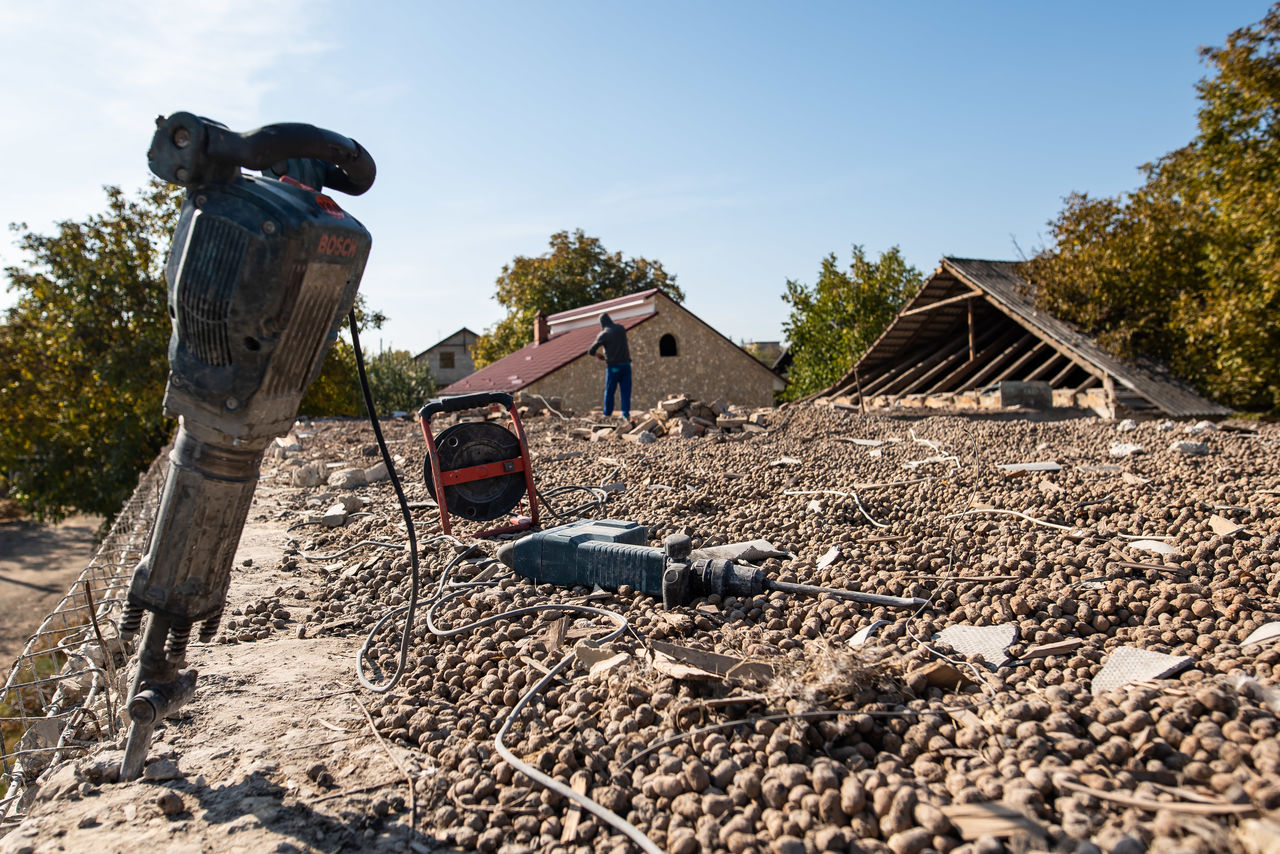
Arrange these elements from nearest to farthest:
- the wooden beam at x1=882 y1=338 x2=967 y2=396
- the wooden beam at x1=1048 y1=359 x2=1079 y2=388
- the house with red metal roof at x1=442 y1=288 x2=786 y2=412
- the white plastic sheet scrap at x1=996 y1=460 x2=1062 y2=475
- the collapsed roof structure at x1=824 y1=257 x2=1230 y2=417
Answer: the white plastic sheet scrap at x1=996 y1=460 x2=1062 y2=475
the collapsed roof structure at x1=824 y1=257 x2=1230 y2=417
the wooden beam at x1=1048 y1=359 x2=1079 y2=388
the wooden beam at x1=882 y1=338 x2=967 y2=396
the house with red metal roof at x1=442 y1=288 x2=786 y2=412

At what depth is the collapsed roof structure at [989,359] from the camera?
12227 millimetres

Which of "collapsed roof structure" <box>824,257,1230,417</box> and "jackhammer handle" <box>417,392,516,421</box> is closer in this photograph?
"jackhammer handle" <box>417,392,516,421</box>

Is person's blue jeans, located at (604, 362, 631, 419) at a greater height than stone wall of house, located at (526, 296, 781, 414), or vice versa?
stone wall of house, located at (526, 296, 781, 414)

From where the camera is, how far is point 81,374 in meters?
19.9

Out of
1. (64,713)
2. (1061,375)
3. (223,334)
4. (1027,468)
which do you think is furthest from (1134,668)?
(1061,375)

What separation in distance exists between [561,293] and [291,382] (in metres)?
38.4

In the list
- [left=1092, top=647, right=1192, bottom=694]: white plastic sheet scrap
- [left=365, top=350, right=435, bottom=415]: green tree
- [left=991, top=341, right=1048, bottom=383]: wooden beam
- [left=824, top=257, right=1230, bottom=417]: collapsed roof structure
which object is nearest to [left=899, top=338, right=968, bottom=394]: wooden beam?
[left=824, top=257, right=1230, bottom=417]: collapsed roof structure

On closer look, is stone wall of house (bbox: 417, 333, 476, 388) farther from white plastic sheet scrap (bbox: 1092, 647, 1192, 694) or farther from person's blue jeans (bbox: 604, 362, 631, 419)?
white plastic sheet scrap (bbox: 1092, 647, 1192, 694)

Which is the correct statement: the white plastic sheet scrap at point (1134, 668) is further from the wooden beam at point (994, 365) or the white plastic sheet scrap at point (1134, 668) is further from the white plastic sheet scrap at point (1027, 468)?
the wooden beam at point (994, 365)

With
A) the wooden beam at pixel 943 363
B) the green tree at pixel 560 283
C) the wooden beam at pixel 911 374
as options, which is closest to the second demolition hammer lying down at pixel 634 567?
the wooden beam at pixel 943 363

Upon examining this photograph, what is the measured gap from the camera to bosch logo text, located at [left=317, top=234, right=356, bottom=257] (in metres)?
1.98

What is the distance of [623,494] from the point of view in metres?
6.19

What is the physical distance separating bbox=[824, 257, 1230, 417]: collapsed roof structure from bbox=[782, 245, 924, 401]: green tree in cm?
1022

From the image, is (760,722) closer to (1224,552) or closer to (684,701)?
(684,701)
